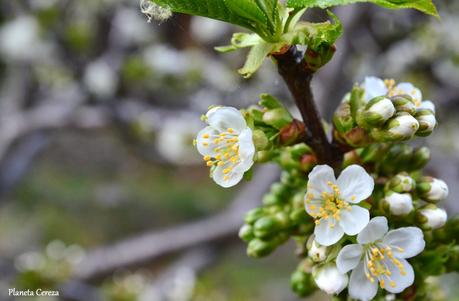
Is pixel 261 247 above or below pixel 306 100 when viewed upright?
below

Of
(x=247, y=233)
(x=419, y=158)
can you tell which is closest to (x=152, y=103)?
A: (x=247, y=233)

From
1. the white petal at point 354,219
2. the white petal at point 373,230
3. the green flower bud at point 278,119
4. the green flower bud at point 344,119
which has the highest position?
the green flower bud at point 278,119

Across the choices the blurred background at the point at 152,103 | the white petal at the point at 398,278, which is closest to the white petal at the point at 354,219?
the white petal at the point at 398,278

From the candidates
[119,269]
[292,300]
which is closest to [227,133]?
[119,269]

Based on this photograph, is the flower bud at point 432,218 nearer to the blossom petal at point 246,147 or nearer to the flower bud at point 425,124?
the flower bud at point 425,124

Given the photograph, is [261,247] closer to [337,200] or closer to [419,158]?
[337,200]

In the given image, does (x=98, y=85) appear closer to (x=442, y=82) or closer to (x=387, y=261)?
(x=442, y=82)

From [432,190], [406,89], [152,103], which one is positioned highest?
[152,103]

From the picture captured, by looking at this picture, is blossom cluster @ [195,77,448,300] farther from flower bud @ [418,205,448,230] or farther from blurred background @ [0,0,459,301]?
blurred background @ [0,0,459,301]
